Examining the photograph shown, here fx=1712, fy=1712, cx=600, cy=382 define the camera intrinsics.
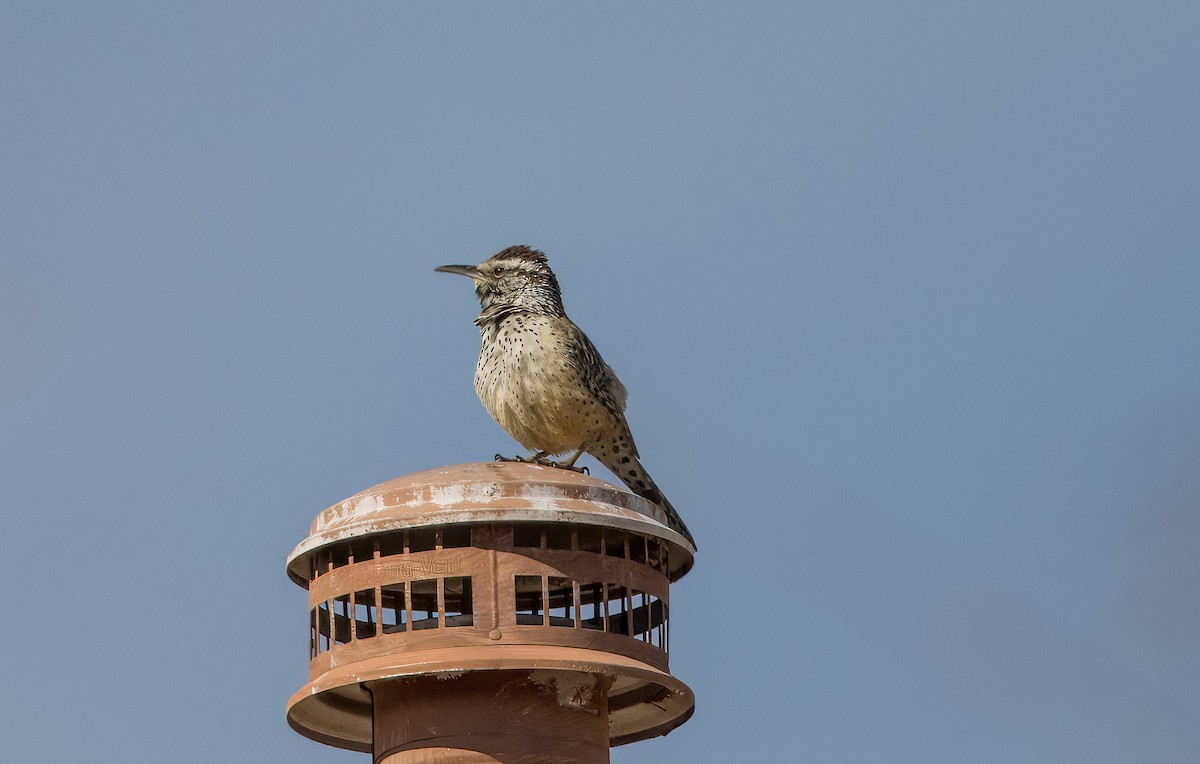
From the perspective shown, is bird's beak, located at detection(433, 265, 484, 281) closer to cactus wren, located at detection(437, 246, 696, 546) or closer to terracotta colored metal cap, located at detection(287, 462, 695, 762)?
cactus wren, located at detection(437, 246, 696, 546)

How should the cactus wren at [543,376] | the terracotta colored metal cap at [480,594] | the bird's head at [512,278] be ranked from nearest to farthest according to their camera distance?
the terracotta colored metal cap at [480,594], the cactus wren at [543,376], the bird's head at [512,278]

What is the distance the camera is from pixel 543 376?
35.5 ft

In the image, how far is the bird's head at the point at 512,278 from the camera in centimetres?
1157

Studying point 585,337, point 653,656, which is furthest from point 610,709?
point 585,337

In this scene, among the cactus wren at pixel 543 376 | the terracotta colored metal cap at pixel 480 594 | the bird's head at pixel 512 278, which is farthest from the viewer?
the bird's head at pixel 512 278

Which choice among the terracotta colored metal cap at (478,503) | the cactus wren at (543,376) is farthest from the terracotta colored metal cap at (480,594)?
the cactus wren at (543,376)

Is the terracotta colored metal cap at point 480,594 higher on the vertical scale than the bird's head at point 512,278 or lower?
lower

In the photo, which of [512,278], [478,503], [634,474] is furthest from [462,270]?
[478,503]

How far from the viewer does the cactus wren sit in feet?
35.8

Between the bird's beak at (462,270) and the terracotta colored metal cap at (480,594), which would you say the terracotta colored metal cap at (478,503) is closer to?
the terracotta colored metal cap at (480,594)

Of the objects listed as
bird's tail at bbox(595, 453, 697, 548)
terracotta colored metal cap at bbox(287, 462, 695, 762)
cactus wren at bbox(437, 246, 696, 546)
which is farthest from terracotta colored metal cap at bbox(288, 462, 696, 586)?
bird's tail at bbox(595, 453, 697, 548)

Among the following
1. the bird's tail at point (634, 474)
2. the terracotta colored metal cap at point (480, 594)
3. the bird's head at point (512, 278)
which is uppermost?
the bird's head at point (512, 278)

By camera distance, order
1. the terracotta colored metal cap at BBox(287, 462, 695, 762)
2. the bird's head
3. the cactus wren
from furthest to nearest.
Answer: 1. the bird's head
2. the cactus wren
3. the terracotta colored metal cap at BBox(287, 462, 695, 762)

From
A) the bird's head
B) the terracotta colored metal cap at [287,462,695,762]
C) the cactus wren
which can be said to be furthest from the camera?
the bird's head
